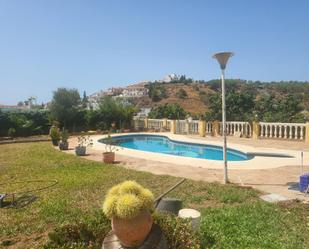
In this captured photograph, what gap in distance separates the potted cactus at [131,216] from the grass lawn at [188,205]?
1466 millimetres

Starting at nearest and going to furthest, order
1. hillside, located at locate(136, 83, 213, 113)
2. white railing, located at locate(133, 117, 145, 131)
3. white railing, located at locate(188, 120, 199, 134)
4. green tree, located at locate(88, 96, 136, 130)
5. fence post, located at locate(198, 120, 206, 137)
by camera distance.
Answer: fence post, located at locate(198, 120, 206, 137) → white railing, located at locate(188, 120, 199, 134) → green tree, located at locate(88, 96, 136, 130) → white railing, located at locate(133, 117, 145, 131) → hillside, located at locate(136, 83, 213, 113)

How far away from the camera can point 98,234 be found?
325 cm

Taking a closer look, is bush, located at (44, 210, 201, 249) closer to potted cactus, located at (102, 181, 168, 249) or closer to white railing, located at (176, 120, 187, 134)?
potted cactus, located at (102, 181, 168, 249)

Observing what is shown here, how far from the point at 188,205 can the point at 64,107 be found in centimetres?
2071

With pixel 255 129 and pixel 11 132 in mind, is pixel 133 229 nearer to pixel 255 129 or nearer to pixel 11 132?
pixel 255 129

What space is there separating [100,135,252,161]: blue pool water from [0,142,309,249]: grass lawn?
20.7 feet

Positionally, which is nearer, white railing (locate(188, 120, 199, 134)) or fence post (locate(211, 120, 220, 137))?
fence post (locate(211, 120, 220, 137))

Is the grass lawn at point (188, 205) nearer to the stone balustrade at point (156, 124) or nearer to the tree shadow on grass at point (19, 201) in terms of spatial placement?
the tree shadow on grass at point (19, 201)

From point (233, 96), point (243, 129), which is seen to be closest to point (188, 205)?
point (243, 129)

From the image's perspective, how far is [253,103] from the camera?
30.8 metres

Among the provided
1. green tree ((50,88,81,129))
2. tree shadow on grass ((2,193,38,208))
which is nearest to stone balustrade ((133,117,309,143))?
green tree ((50,88,81,129))

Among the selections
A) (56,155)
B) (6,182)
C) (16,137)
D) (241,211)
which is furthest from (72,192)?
(16,137)

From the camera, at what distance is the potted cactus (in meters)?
2.25

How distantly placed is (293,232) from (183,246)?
2.34 meters
